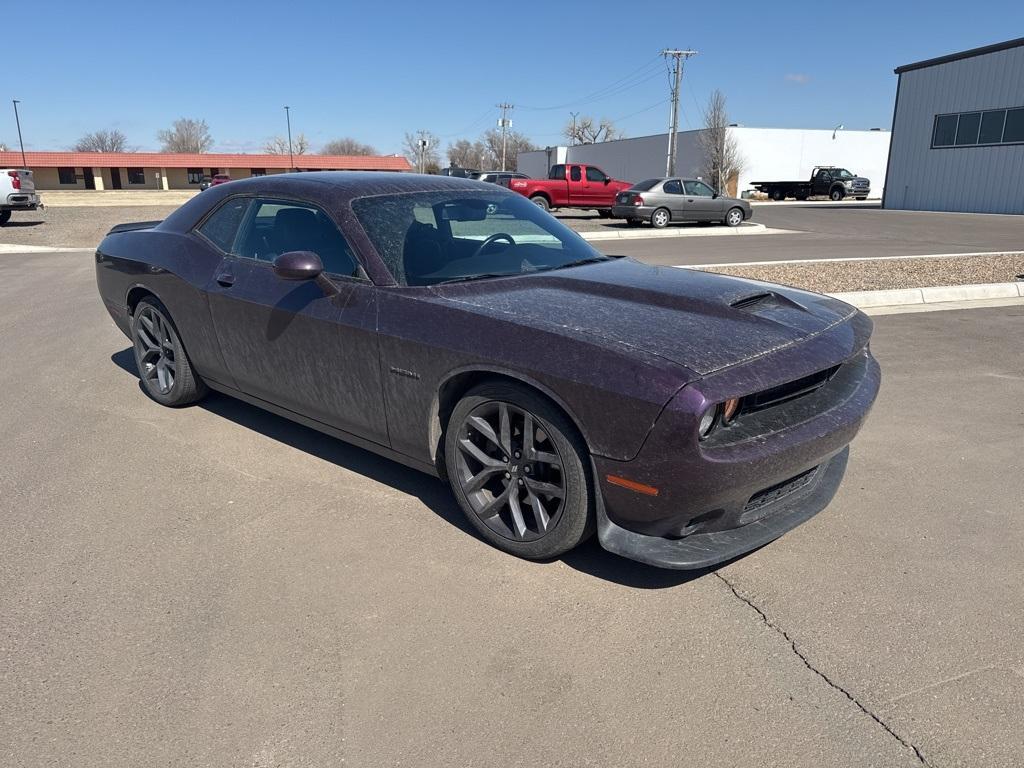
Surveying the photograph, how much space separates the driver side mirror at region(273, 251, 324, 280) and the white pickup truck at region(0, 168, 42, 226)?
918 inches

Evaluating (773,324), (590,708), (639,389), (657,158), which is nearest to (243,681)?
(590,708)

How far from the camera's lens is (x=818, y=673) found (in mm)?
2508

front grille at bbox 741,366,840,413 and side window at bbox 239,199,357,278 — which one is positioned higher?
side window at bbox 239,199,357,278

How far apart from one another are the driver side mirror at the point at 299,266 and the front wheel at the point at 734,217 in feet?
71.1

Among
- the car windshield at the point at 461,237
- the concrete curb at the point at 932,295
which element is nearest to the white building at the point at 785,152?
the concrete curb at the point at 932,295

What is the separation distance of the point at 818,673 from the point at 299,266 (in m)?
2.71

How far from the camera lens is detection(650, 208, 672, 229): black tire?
2245 cm

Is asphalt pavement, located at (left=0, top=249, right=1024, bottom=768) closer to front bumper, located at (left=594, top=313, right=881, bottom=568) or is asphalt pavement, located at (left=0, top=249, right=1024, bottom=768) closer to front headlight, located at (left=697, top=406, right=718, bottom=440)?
front bumper, located at (left=594, top=313, right=881, bottom=568)

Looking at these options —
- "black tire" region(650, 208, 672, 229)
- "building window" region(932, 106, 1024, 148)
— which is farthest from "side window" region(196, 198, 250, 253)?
"building window" region(932, 106, 1024, 148)

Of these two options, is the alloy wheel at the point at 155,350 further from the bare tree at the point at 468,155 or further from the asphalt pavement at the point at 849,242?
the bare tree at the point at 468,155

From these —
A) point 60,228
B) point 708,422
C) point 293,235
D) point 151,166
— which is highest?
point 151,166

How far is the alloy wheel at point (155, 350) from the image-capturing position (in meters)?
5.06

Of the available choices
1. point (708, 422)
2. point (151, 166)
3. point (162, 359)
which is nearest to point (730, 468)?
point (708, 422)

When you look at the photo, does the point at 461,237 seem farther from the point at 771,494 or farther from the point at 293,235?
the point at 771,494
